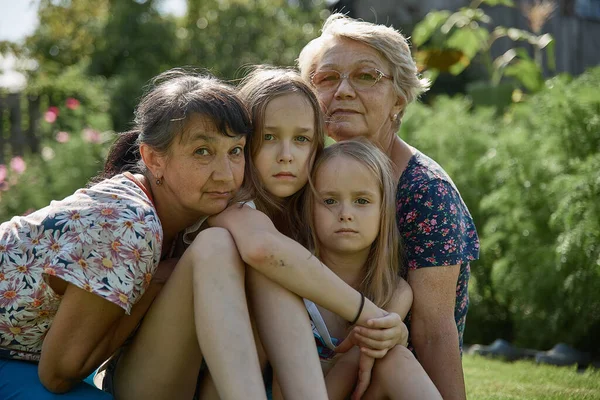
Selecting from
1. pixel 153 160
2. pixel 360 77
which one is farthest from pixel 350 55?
pixel 153 160

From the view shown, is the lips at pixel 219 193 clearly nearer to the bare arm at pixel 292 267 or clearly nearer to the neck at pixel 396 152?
the bare arm at pixel 292 267

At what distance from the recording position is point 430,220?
3.11m

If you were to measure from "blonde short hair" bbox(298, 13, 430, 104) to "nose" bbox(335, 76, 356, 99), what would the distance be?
0.59ft

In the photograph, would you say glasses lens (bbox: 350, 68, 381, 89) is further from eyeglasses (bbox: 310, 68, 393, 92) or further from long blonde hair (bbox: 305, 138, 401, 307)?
long blonde hair (bbox: 305, 138, 401, 307)

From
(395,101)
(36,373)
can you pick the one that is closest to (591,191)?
(395,101)

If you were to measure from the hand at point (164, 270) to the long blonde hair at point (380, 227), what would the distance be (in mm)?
559

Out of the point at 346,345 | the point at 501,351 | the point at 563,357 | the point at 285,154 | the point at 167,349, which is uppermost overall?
the point at 285,154

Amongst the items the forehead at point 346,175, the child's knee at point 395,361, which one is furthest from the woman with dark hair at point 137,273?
the child's knee at point 395,361

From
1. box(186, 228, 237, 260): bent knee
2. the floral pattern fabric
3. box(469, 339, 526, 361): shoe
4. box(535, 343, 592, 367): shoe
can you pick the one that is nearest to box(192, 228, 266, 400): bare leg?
box(186, 228, 237, 260): bent knee

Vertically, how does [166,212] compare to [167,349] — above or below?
above

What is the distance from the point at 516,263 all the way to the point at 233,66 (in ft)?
26.8

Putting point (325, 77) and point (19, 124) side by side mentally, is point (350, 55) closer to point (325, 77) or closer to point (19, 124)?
point (325, 77)

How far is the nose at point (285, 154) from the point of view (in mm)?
3035

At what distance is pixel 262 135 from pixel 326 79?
0.53m
